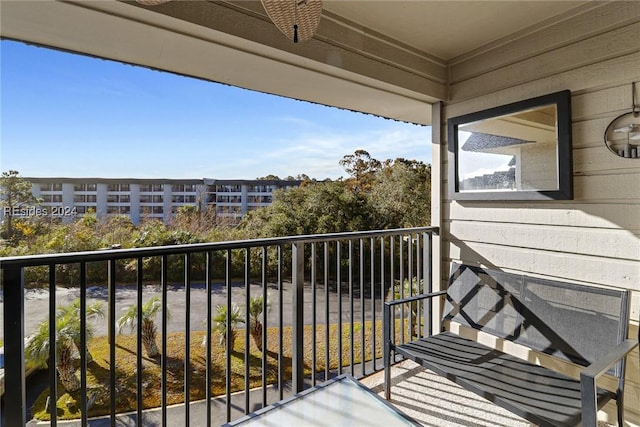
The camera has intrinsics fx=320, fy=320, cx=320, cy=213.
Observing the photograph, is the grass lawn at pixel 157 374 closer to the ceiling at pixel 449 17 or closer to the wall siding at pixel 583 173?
the wall siding at pixel 583 173

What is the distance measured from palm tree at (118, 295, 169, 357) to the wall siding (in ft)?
15.9

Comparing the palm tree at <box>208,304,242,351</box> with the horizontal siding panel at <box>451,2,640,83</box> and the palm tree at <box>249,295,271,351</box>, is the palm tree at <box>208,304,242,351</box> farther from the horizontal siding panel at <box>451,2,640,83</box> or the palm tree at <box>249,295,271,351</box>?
the horizontal siding panel at <box>451,2,640,83</box>

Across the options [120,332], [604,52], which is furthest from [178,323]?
[604,52]

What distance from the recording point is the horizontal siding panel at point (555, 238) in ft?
6.24

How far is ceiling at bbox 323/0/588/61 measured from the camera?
2.10m

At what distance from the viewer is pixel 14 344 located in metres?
1.26

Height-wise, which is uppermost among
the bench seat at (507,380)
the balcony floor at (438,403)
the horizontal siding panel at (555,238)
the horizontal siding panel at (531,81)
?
the horizontal siding panel at (531,81)

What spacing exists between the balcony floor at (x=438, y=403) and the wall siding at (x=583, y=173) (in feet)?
2.27

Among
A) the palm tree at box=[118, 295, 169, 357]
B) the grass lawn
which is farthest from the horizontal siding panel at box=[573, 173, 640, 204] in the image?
the palm tree at box=[118, 295, 169, 357]

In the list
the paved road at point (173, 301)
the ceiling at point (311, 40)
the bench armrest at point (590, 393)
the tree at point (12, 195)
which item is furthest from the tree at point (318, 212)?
the bench armrest at point (590, 393)

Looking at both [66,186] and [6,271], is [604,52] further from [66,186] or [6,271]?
[66,186]

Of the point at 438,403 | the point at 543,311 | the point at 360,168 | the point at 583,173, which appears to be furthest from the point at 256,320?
the point at 583,173

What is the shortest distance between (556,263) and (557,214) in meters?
0.33

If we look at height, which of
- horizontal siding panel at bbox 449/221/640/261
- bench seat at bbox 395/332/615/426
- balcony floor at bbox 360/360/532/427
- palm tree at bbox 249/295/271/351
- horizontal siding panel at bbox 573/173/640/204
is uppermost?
horizontal siding panel at bbox 573/173/640/204
